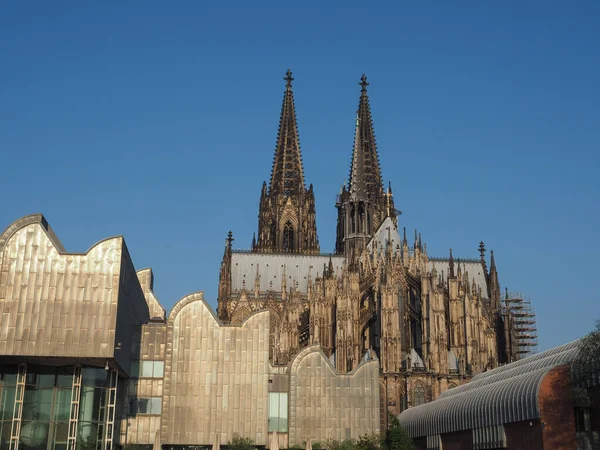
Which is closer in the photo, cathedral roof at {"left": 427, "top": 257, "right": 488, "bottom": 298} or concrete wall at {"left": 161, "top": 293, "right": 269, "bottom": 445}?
concrete wall at {"left": 161, "top": 293, "right": 269, "bottom": 445}

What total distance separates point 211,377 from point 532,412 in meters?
20.3

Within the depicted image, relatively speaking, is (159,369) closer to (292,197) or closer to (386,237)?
(386,237)

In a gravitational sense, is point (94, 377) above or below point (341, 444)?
above

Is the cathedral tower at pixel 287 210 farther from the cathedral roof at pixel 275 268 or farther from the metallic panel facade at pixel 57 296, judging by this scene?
the metallic panel facade at pixel 57 296

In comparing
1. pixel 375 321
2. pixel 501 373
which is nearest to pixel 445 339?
pixel 375 321

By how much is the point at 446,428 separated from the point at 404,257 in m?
27.0

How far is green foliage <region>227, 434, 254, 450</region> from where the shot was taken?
4778 cm

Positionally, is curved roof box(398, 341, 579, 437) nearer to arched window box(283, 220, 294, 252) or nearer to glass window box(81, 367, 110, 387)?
glass window box(81, 367, 110, 387)

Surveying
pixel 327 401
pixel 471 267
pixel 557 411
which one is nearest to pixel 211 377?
pixel 327 401

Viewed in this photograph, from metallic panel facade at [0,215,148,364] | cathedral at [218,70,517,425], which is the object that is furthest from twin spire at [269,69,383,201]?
metallic panel facade at [0,215,148,364]

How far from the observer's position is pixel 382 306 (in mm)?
71062

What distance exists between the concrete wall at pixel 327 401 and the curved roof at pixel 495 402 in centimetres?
515

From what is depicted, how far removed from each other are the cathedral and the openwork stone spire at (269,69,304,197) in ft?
39.3

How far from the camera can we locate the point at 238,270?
96.6 meters
